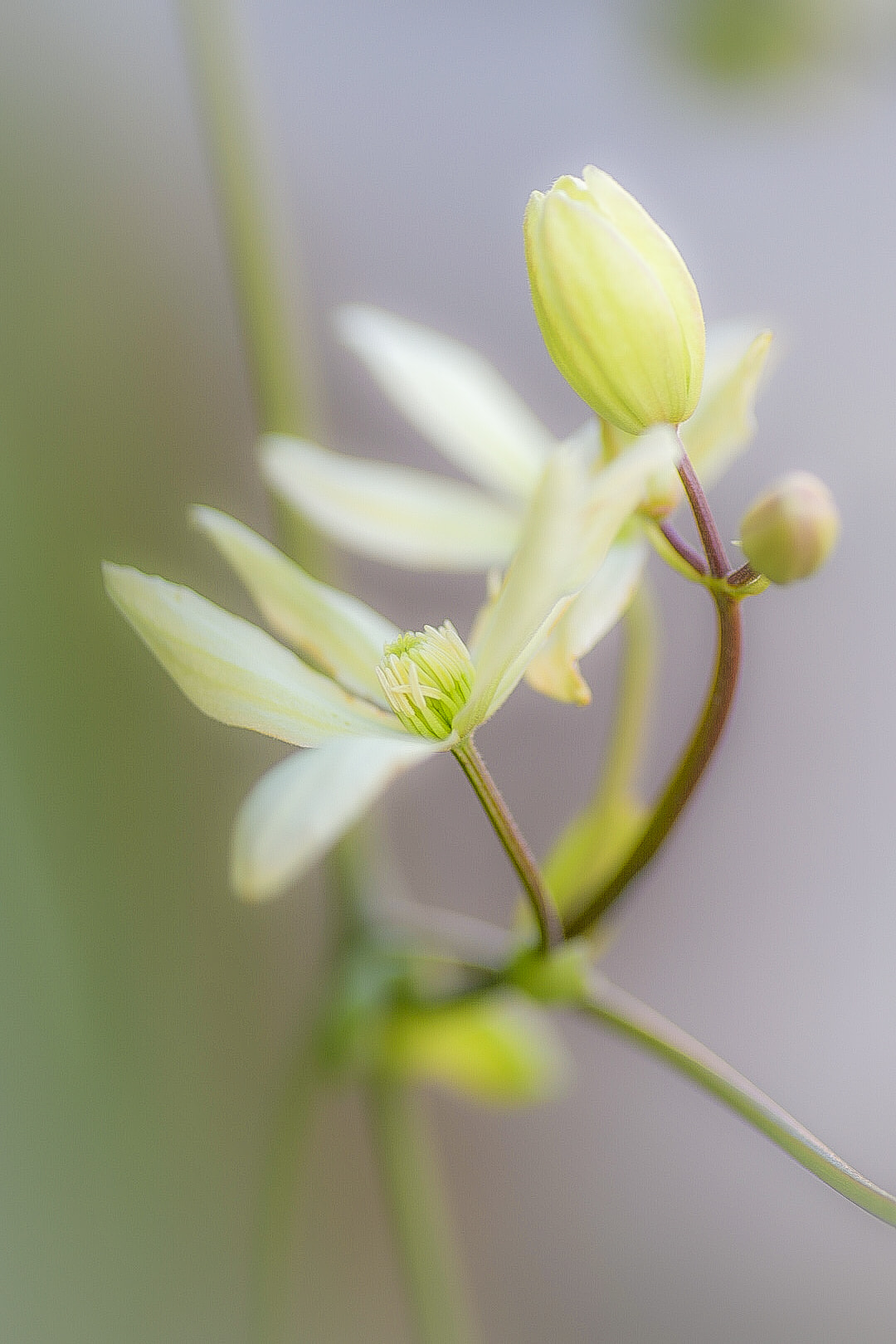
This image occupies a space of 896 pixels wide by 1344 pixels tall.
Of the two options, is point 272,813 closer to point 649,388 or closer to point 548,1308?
point 649,388

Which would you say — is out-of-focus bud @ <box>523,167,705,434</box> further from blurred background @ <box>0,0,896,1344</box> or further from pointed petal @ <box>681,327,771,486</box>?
blurred background @ <box>0,0,896,1344</box>

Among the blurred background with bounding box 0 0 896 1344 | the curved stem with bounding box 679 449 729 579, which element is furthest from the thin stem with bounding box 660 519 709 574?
the blurred background with bounding box 0 0 896 1344

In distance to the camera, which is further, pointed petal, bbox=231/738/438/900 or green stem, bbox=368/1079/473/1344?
green stem, bbox=368/1079/473/1344

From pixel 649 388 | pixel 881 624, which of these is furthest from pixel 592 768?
pixel 649 388

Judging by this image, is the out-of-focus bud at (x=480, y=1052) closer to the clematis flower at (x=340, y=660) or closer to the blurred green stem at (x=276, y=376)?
the blurred green stem at (x=276, y=376)

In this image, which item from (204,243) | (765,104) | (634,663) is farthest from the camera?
(204,243)

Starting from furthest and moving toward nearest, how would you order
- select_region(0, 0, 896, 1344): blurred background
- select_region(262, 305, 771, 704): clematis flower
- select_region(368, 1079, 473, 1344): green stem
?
select_region(0, 0, 896, 1344): blurred background → select_region(368, 1079, 473, 1344): green stem → select_region(262, 305, 771, 704): clematis flower

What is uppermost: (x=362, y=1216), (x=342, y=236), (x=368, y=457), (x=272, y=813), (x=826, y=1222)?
(x=342, y=236)
